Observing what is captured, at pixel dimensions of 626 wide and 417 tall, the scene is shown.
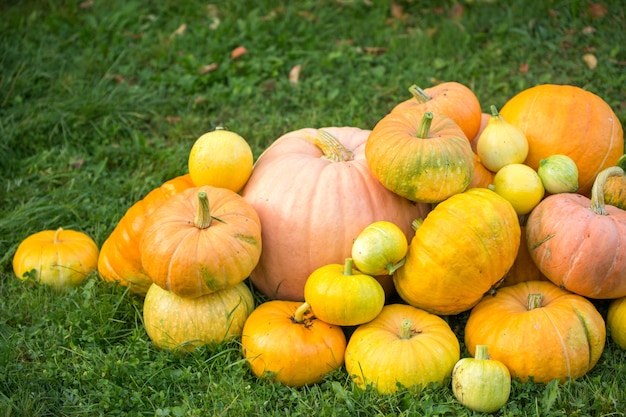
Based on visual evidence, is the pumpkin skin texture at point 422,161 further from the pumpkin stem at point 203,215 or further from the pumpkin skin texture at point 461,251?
the pumpkin stem at point 203,215

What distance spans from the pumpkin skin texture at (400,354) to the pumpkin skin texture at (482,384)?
0.12 m

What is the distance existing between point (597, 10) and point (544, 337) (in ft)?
13.3

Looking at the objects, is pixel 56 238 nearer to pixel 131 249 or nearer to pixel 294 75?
pixel 131 249

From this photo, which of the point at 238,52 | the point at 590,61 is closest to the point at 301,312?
the point at 238,52

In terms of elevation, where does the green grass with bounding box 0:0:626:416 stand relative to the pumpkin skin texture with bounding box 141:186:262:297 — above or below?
below

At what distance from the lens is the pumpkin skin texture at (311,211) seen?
366cm

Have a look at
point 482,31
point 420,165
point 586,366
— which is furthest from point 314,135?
point 482,31

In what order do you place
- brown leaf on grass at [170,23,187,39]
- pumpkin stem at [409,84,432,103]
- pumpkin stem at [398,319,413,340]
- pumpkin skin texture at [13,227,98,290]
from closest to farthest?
1. pumpkin stem at [398,319,413,340]
2. pumpkin stem at [409,84,432,103]
3. pumpkin skin texture at [13,227,98,290]
4. brown leaf on grass at [170,23,187,39]

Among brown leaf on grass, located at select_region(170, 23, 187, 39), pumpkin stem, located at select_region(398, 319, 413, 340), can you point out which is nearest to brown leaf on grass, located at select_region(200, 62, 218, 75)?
brown leaf on grass, located at select_region(170, 23, 187, 39)

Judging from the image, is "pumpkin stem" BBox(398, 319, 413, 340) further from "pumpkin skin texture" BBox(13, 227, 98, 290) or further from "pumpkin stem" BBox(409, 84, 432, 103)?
"pumpkin skin texture" BBox(13, 227, 98, 290)

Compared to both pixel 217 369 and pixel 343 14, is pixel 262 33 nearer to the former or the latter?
pixel 343 14

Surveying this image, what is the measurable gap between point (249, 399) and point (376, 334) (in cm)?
66

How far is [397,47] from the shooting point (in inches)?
247

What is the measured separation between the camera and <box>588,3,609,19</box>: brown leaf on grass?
20.3 feet
